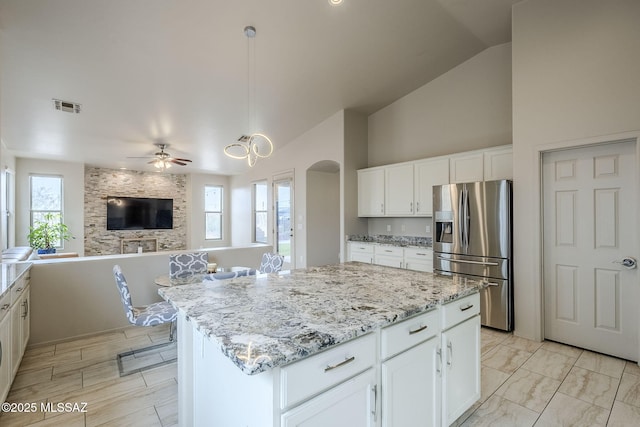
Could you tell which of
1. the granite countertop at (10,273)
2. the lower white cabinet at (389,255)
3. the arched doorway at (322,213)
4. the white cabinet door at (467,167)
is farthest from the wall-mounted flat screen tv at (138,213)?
the white cabinet door at (467,167)

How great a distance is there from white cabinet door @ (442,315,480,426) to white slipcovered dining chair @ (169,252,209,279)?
2793 mm

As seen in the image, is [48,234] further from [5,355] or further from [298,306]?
[298,306]

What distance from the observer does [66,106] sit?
4348 mm

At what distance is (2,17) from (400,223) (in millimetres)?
5451

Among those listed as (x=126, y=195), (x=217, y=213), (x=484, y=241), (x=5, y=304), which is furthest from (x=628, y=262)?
(x=126, y=195)

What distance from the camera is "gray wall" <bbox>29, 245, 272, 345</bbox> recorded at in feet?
10.6

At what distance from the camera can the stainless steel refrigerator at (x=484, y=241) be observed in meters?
3.52

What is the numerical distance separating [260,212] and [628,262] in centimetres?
693

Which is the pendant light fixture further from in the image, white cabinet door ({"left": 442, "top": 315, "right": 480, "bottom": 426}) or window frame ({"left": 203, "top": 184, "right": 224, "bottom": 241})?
window frame ({"left": 203, "top": 184, "right": 224, "bottom": 241})

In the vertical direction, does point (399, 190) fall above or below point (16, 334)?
above

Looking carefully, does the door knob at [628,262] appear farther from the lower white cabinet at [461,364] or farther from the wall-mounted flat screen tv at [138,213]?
the wall-mounted flat screen tv at [138,213]

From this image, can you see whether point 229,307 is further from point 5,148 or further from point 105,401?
point 5,148

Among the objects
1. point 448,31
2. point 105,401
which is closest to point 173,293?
point 105,401

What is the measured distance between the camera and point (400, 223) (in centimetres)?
538
